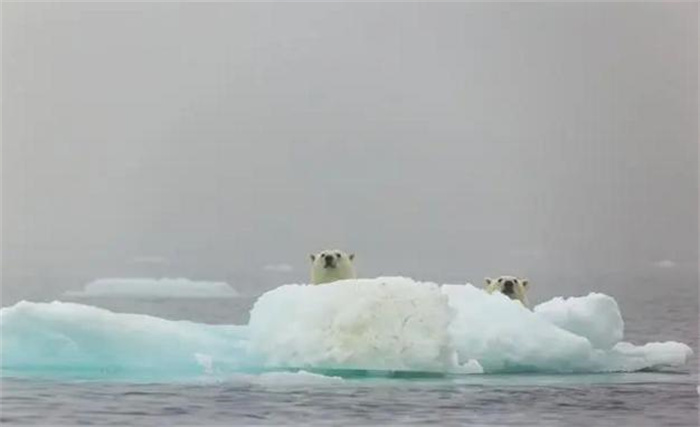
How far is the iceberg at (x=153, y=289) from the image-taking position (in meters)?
4.79

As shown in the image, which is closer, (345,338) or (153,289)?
(345,338)

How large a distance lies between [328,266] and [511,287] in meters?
0.66

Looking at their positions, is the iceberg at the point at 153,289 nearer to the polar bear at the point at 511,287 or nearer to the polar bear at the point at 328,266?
the polar bear at the point at 328,266

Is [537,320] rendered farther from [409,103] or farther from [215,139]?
[215,139]

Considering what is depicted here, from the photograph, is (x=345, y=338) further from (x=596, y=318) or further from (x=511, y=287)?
(x=596, y=318)

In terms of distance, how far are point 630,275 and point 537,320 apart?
39 centimetres

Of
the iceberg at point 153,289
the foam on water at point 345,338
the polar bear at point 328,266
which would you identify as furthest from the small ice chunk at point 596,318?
the iceberg at point 153,289

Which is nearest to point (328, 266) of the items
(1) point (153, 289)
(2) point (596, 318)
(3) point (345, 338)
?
(3) point (345, 338)

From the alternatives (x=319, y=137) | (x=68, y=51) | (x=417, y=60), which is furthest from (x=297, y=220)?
(x=68, y=51)

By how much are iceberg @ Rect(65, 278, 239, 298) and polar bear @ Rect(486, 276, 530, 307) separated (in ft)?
3.06

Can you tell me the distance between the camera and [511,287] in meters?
4.84

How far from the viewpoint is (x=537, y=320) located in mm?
4793

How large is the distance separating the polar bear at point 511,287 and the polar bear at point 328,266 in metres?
0.53

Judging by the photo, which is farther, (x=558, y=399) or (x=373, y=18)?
(x=373, y=18)
